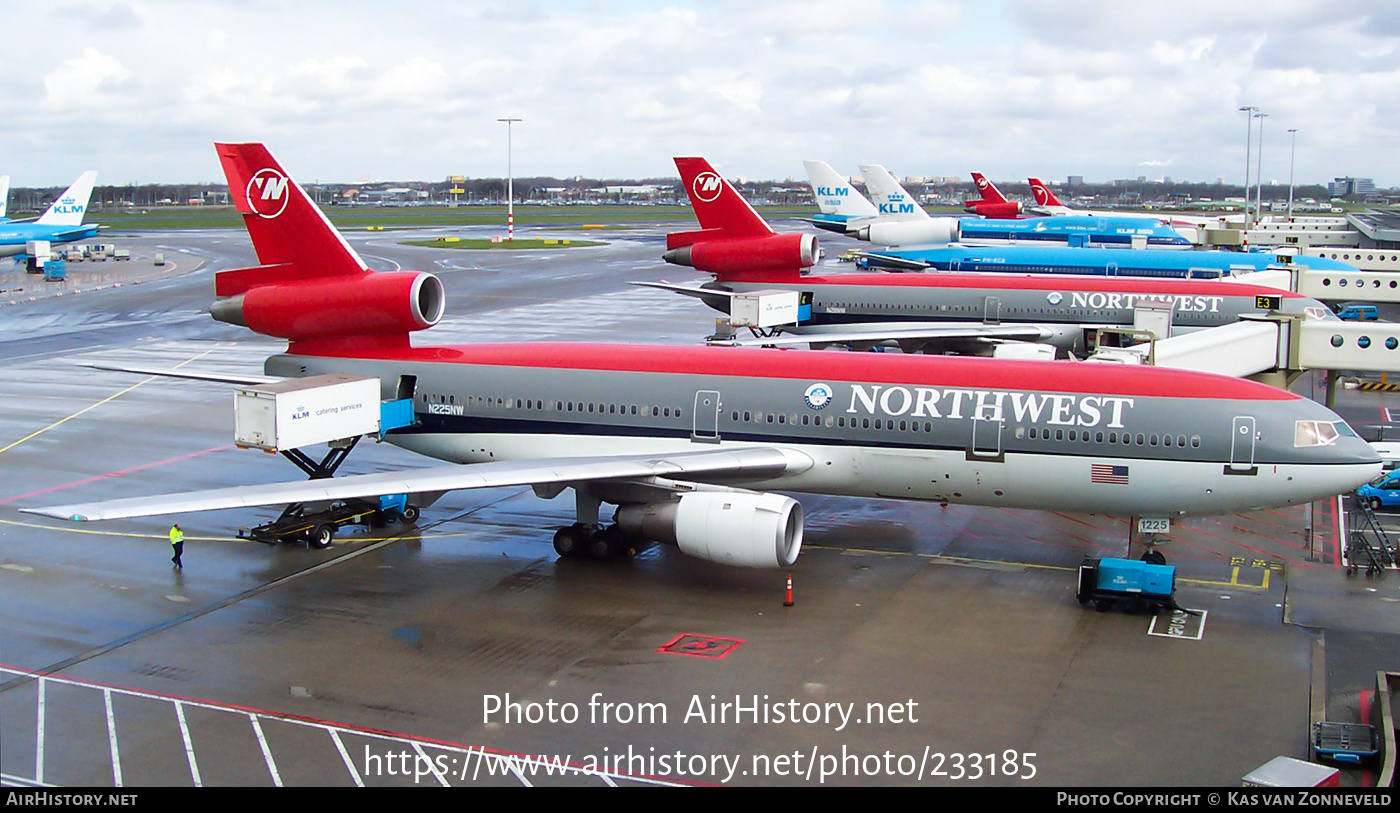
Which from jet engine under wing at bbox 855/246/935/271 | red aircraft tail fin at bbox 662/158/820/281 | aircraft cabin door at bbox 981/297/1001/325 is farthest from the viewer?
jet engine under wing at bbox 855/246/935/271

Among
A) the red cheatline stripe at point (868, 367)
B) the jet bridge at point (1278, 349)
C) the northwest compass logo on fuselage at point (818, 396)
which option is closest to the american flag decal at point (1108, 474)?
the red cheatline stripe at point (868, 367)

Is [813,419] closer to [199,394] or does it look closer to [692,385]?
[692,385]

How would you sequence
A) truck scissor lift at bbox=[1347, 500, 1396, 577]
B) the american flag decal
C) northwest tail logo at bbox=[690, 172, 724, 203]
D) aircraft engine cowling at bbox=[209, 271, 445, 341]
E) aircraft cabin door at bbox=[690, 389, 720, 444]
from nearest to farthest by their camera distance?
the american flag decal, truck scissor lift at bbox=[1347, 500, 1396, 577], aircraft cabin door at bbox=[690, 389, 720, 444], aircraft engine cowling at bbox=[209, 271, 445, 341], northwest tail logo at bbox=[690, 172, 724, 203]

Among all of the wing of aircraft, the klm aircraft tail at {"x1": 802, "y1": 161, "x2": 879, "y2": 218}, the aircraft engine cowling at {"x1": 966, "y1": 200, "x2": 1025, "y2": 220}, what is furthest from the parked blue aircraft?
the aircraft engine cowling at {"x1": 966, "y1": 200, "x2": 1025, "y2": 220}

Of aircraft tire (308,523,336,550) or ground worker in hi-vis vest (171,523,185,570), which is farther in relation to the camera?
aircraft tire (308,523,336,550)

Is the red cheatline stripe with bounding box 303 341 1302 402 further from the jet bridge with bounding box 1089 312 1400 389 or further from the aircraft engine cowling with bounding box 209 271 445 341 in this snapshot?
the jet bridge with bounding box 1089 312 1400 389

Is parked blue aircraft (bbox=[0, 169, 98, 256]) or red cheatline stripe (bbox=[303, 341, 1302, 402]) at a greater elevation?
parked blue aircraft (bbox=[0, 169, 98, 256])

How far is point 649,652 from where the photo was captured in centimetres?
1959

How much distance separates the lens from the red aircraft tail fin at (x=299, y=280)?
89.0 feet

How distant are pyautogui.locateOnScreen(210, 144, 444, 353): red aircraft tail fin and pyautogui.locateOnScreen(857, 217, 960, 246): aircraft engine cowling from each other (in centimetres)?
4754

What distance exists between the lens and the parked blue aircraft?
3730 inches

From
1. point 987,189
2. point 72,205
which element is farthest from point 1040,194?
point 72,205

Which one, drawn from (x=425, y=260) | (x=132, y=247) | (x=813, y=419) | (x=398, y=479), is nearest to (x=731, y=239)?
(x=813, y=419)
